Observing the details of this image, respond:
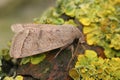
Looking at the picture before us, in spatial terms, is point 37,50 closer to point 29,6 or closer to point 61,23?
point 61,23

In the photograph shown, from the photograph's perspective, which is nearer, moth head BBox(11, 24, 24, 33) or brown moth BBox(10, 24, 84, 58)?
brown moth BBox(10, 24, 84, 58)

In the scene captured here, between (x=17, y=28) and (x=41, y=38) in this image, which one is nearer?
(x=41, y=38)

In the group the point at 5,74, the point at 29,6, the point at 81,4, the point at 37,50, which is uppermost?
the point at 81,4

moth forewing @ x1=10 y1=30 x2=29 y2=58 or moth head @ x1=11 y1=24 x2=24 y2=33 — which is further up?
moth head @ x1=11 y1=24 x2=24 y2=33

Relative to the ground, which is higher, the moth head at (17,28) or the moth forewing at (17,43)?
the moth head at (17,28)

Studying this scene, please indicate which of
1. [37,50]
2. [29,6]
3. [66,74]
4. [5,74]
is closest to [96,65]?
[66,74]

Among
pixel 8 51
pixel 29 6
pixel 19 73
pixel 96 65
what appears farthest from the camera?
pixel 29 6

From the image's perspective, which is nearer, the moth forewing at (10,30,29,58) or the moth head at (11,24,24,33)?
the moth forewing at (10,30,29,58)

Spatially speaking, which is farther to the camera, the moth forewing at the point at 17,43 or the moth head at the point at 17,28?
the moth head at the point at 17,28
